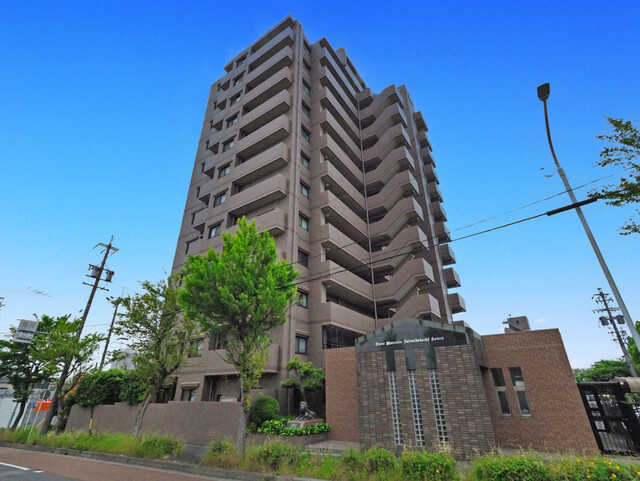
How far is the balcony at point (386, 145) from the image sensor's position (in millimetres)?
36784

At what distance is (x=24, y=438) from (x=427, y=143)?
1983 inches

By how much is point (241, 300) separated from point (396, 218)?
2298 centimetres

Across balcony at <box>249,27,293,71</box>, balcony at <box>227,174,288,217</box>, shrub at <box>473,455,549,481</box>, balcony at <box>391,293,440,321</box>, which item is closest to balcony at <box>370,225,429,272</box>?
balcony at <box>391,293,440,321</box>

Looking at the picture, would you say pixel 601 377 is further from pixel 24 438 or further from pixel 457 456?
pixel 24 438

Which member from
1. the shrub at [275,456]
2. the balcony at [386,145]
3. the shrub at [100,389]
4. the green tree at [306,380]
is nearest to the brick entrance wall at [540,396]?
the green tree at [306,380]

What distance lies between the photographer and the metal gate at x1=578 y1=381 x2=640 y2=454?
40.9 ft

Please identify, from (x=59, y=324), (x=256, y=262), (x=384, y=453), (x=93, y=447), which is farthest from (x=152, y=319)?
(x=384, y=453)

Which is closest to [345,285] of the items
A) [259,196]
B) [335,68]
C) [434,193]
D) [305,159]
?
[259,196]

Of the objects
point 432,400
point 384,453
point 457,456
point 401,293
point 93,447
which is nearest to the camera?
point 384,453

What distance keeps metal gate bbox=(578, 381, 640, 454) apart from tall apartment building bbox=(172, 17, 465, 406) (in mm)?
10858

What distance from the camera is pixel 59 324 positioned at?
22.5 metres

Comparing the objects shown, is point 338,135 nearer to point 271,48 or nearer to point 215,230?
point 271,48

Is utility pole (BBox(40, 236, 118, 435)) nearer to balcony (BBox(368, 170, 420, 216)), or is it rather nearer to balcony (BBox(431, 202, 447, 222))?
balcony (BBox(368, 170, 420, 216))

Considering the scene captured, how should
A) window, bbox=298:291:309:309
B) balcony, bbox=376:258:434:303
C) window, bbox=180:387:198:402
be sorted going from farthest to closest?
balcony, bbox=376:258:434:303
window, bbox=298:291:309:309
window, bbox=180:387:198:402
